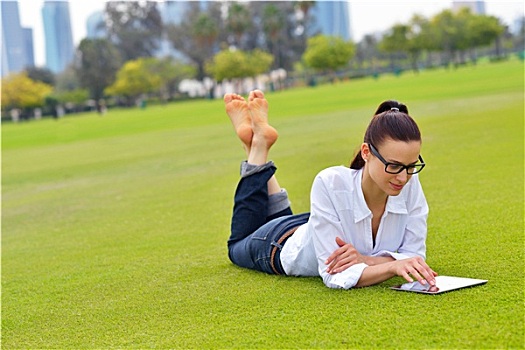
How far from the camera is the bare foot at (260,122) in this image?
5.38m

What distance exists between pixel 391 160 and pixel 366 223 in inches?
17.7

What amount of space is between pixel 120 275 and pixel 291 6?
107 metres

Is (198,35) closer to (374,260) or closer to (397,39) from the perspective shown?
(397,39)

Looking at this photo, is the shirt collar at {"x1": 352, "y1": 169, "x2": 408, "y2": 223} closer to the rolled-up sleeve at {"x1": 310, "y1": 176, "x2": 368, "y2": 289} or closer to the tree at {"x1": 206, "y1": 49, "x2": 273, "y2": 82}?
the rolled-up sleeve at {"x1": 310, "y1": 176, "x2": 368, "y2": 289}

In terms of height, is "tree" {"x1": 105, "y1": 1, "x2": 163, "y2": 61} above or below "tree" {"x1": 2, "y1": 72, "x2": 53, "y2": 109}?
above

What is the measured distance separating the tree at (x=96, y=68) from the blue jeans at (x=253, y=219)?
3786 inches

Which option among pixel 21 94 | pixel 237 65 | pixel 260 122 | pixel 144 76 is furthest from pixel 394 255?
pixel 21 94

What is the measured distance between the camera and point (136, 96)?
10138cm

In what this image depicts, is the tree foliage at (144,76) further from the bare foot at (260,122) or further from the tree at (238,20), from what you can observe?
the bare foot at (260,122)

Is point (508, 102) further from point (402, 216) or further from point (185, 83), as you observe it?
point (185, 83)

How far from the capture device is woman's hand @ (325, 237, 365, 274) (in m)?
4.05

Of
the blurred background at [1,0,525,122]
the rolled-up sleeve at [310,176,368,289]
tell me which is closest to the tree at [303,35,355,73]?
the blurred background at [1,0,525,122]

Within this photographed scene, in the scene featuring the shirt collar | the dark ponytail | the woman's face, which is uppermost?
the dark ponytail

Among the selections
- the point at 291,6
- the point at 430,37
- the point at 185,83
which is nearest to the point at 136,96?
the point at 185,83
